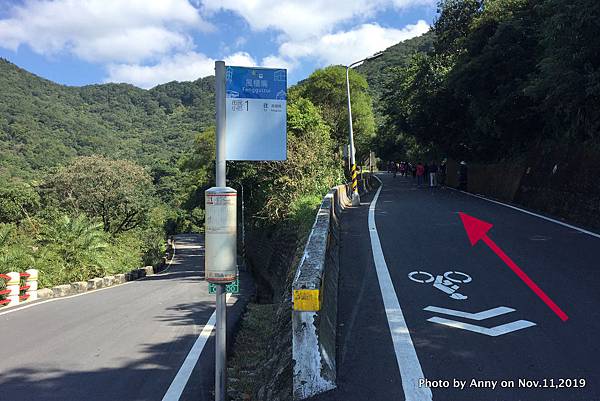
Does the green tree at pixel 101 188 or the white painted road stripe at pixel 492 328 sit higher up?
the green tree at pixel 101 188

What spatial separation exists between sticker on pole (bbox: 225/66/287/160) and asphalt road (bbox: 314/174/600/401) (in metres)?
2.26

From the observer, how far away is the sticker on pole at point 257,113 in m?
4.65

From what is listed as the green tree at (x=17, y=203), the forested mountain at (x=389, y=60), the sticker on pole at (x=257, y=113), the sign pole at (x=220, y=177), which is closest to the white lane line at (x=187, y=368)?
the sign pole at (x=220, y=177)

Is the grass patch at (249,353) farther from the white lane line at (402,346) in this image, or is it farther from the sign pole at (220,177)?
the white lane line at (402,346)

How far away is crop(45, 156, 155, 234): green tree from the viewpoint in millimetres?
34562

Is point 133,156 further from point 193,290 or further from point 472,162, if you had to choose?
point 193,290

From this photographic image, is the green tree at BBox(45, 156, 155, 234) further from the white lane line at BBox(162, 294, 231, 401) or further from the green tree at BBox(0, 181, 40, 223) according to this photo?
the white lane line at BBox(162, 294, 231, 401)

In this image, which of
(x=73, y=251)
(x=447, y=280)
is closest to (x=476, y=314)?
(x=447, y=280)

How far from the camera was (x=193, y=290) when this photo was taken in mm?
16625

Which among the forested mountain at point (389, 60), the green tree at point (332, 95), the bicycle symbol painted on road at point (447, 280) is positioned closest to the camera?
the bicycle symbol painted on road at point (447, 280)

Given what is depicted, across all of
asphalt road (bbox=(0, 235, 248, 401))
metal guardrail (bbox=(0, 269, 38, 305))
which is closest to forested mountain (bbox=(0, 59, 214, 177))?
metal guardrail (bbox=(0, 269, 38, 305))

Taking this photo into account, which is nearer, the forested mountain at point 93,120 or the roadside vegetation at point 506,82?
the roadside vegetation at point 506,82

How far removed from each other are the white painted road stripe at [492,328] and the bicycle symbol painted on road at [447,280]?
3.35 feet
